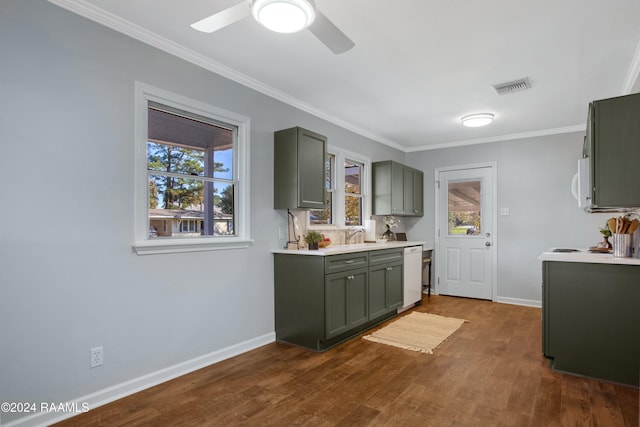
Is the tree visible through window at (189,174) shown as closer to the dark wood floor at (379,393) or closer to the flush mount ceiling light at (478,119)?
the dark wood floor at (379,393)

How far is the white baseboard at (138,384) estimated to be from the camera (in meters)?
2.06

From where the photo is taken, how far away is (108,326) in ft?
7.78

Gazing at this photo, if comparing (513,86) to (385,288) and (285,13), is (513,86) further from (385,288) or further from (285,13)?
(285,13)

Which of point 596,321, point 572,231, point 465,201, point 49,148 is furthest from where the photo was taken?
point 465,201

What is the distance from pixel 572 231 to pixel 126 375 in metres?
5.51

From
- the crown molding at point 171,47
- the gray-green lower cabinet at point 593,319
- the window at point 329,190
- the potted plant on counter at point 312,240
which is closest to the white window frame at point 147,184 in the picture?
the crown molding at point 171,47

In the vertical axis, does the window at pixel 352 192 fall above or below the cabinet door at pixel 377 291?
above

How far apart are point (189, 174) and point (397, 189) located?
3358mm

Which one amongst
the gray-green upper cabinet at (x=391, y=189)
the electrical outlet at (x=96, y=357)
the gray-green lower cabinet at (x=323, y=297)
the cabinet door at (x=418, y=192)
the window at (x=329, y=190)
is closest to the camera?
the electrical outlet at (x=96, y=357)

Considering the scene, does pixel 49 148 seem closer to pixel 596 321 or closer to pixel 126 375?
pixel 126 375

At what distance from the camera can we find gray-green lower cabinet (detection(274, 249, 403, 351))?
3.30 m

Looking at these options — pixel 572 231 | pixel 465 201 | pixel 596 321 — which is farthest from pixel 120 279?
pixel 572 231

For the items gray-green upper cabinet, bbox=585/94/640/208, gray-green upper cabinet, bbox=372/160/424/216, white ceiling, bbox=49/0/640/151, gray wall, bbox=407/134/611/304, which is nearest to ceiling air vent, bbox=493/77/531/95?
white ceiling, bbox=49/0/640/151

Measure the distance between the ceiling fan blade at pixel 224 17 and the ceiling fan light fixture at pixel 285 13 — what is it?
4 cm
